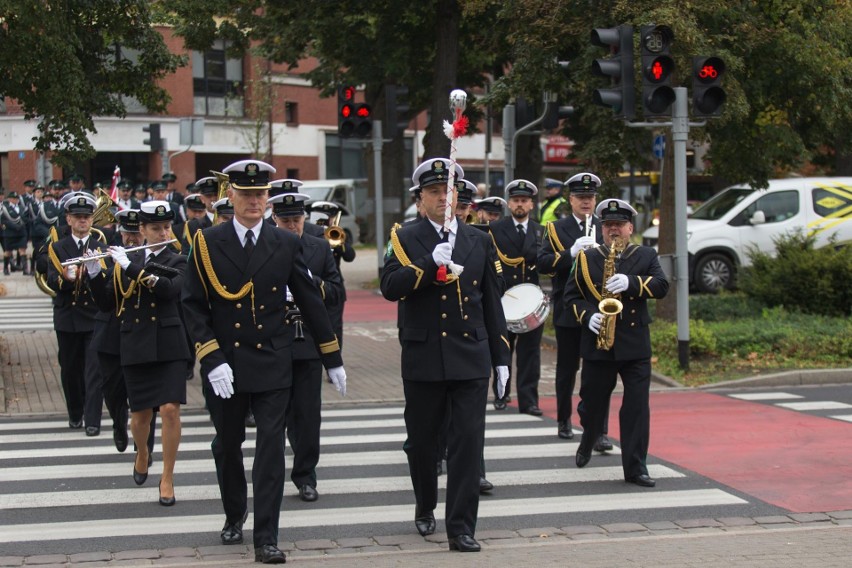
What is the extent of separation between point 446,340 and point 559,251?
12.8 ft

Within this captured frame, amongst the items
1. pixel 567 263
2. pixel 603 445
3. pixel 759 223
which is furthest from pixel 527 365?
pixel 759 223

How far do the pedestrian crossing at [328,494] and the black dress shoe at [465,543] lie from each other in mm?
685

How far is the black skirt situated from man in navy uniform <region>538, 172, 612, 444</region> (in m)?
3.43

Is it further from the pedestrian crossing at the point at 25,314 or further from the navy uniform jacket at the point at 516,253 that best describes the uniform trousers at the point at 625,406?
the pedestrian crossing at the point at 25,314

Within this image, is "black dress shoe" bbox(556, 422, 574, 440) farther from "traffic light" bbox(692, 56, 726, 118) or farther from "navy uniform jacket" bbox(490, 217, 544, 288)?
"traffic light" bbox(692, 56, 726, 118)

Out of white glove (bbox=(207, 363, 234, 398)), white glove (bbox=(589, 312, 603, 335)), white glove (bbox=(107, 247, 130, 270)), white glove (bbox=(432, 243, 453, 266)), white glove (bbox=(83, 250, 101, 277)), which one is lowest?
white glove (bbox=(207, 363, 234, 398))

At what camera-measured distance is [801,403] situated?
13.2 metres

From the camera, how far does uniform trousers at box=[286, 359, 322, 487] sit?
28.9 ft

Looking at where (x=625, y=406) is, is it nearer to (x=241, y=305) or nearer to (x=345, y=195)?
(x=241, y=305)

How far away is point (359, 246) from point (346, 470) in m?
30.6

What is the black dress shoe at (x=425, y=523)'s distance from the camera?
306 inches

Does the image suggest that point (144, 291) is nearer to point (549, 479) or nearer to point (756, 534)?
point (549, 479)

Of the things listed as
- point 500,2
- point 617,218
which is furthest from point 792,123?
point 617,218

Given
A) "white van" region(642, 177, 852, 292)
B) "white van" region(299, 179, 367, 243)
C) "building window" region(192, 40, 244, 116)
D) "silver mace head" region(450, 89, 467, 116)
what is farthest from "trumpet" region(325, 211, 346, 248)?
"building window" region(192, 40, 244, 116)
